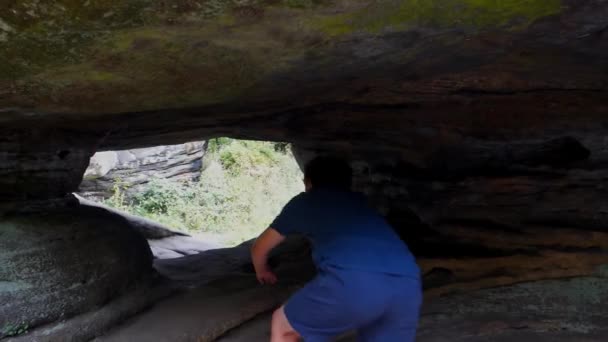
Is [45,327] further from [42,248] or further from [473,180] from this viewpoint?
[473,180]

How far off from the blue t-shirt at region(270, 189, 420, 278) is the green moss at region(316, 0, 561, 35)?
2.23ft

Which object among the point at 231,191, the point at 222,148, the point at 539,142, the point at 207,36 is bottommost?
the point at 231,191

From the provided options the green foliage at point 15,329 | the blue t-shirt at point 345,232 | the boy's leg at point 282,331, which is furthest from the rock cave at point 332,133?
the boy's leg at point 282,331

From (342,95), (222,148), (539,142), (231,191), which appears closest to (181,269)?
(342,95)

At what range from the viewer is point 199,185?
542 inches

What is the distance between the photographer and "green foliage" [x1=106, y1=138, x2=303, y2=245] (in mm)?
12094

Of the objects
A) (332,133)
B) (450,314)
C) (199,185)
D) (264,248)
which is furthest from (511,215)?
(199,185)

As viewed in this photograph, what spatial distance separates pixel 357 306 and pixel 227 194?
12393 mm

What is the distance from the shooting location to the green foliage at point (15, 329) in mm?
2475

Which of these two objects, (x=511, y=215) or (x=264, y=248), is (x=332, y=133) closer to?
(x=511, y=215)

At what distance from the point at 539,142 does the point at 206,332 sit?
8.26ft

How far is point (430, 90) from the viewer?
3.04 m

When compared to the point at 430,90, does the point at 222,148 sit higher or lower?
lower

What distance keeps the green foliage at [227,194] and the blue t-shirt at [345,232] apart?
757 centimetres
